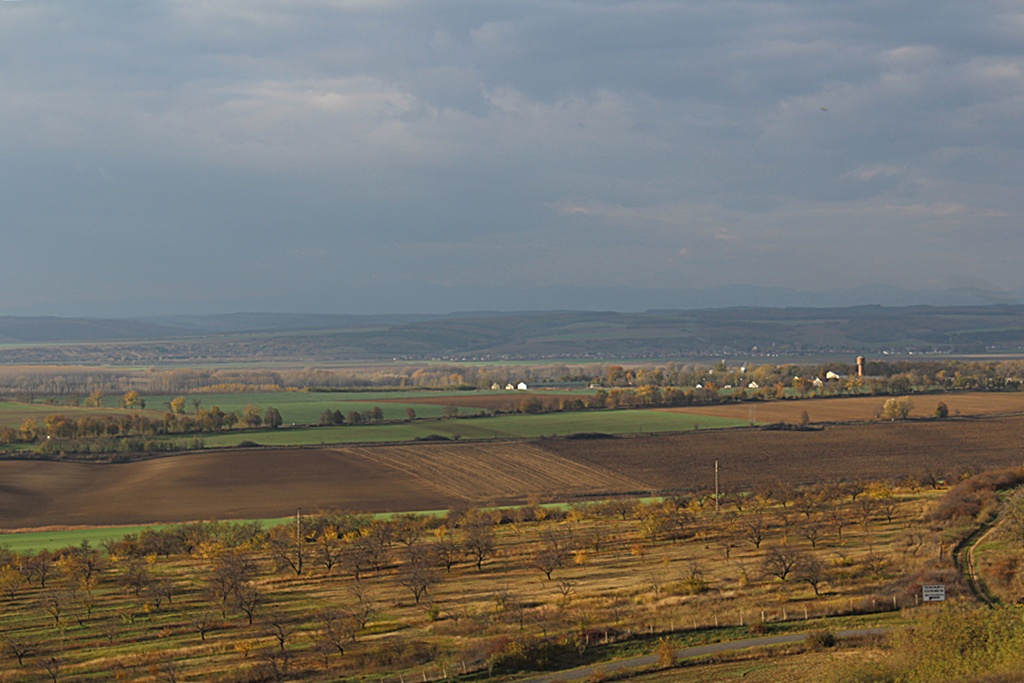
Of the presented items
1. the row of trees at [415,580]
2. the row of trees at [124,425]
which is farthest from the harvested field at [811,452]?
the row of trees at [124,425]

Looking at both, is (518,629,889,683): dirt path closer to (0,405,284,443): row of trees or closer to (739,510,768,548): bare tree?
(739,510,768,548): bare tree

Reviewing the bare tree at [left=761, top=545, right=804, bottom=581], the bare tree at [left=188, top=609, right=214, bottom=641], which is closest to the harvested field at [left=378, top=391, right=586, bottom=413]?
the bare tree at [left=761, top=545, right=804, bottom=581]

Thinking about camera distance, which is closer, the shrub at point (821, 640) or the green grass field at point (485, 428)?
the shrub at point (821, 640)

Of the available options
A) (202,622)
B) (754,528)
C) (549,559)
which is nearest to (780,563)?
(754,528)

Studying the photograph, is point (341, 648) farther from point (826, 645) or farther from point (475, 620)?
point (826, 645)

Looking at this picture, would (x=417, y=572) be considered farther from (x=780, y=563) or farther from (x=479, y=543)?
(x=780, y=563)

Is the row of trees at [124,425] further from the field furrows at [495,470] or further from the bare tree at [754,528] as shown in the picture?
the bare tree at [754,528]
